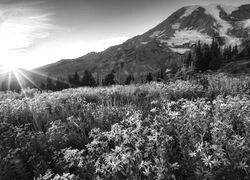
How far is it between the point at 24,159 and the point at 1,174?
26.0 inches

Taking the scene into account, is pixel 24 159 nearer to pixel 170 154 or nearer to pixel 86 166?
pixel 86 166

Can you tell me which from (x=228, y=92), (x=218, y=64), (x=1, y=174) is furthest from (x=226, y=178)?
(x=218, y=64)

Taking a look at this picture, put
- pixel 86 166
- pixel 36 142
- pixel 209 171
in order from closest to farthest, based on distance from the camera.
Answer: pixel 209 171
pixel 86 166
pixel 36 142

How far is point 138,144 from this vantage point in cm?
276

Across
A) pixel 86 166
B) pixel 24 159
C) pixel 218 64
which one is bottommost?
pixel 218 64

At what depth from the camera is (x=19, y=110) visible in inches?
248

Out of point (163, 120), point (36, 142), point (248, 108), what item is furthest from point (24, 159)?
point (248, 108)

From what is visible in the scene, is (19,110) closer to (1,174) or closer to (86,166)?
(1,174)

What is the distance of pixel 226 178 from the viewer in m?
2.74

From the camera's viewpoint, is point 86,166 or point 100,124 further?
point 100,124

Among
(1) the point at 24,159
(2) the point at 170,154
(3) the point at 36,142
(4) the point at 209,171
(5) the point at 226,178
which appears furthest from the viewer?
(3) the point at 36,142

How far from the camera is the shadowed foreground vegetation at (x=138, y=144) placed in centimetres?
259

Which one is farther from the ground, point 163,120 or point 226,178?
point 163,120

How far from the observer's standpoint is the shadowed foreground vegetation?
2.59 metres
